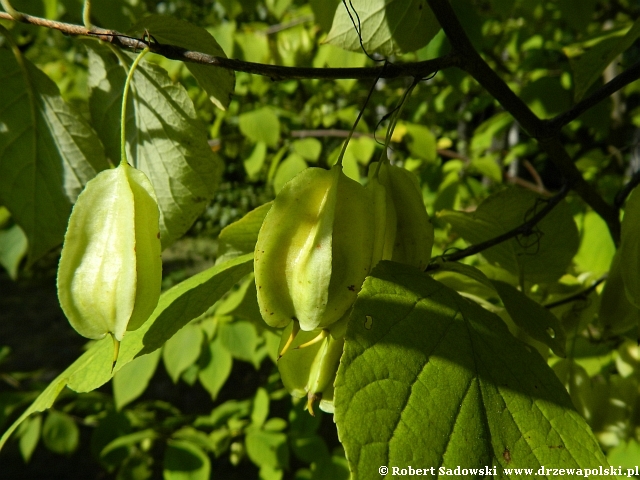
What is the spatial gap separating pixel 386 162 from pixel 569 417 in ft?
1.17

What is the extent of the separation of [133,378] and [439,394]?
1460 millimetres

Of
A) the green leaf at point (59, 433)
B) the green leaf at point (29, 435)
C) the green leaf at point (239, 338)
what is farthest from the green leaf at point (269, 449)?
the green leaf at point (29, 435)

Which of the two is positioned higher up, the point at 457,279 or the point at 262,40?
the point at 262,40

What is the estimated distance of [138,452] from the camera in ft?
7.53

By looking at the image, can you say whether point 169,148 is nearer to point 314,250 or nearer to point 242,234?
point 242,234

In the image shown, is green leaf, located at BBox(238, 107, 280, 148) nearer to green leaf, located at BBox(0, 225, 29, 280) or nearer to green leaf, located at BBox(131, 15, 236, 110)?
green leaf, located at BBox(0, 225, 29, 280)

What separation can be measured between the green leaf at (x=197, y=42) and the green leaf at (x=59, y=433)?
1.88m

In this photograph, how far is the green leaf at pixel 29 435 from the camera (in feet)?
6.95

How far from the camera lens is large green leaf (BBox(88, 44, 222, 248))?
0.83m

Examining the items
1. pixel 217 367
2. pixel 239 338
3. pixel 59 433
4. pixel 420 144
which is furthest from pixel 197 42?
pixel 59 433

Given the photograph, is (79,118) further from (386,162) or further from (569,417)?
(569,417)

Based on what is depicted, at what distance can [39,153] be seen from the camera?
0.87 meters

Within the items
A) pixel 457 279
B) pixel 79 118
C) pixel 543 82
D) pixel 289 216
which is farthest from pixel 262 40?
pixel 289 216

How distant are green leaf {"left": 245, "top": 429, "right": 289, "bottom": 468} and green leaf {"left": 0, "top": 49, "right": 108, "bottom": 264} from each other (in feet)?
4.17
